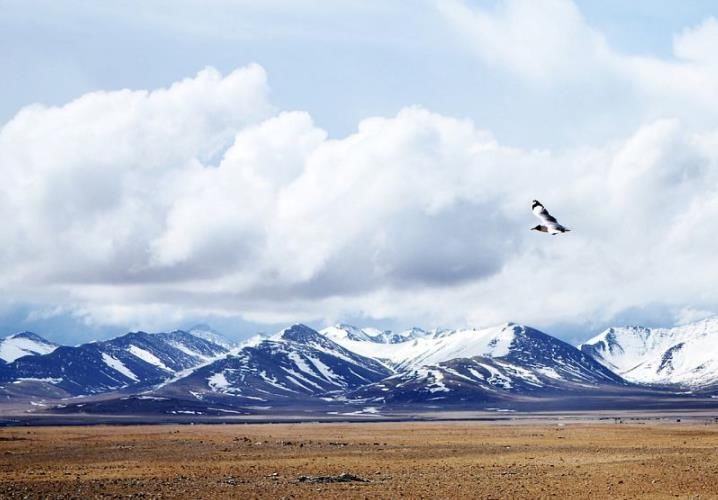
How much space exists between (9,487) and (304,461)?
2781 centimetres

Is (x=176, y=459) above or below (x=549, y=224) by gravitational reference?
below

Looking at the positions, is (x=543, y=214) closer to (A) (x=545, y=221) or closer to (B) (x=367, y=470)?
(A) (x=545, y=221)

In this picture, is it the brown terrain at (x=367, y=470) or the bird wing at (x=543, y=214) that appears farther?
the brown terrain at (x=367, y=470)

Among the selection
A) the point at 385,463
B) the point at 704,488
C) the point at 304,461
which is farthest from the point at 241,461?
the point at 704,488

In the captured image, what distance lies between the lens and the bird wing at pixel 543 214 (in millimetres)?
27422

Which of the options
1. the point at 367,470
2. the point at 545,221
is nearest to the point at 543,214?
the point at 545,221

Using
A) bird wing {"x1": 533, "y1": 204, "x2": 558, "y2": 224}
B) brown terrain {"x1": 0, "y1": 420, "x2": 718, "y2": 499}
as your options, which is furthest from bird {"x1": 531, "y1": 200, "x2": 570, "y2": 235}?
brown terrain {"x1": 0, "y1": 420, "x2": 718, "y2": 499}

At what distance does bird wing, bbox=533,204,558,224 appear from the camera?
90.0 ft

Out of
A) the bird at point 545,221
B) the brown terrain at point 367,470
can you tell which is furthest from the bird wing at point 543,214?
the brown terrain at point 367,470

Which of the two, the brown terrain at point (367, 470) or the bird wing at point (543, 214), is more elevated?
the bird wing at point (543, 214)

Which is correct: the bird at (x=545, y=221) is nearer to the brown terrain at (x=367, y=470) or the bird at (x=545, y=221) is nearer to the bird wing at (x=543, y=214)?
the bird wing at (x=543, y=214)

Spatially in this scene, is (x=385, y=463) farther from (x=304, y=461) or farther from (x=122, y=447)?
(x=122, y=447)

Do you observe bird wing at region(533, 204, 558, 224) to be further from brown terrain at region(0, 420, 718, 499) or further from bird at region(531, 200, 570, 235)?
brown terrain at region(0, 420, 718, 499)

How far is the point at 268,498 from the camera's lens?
49719 mm
